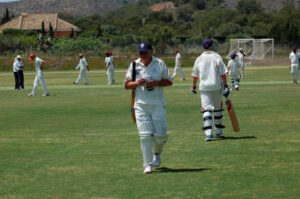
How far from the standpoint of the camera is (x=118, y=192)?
9938 mm

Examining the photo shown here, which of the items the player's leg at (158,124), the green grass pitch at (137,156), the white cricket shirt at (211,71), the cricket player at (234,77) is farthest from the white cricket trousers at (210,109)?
the cricket player at (234,77)

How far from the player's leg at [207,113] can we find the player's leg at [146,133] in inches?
157

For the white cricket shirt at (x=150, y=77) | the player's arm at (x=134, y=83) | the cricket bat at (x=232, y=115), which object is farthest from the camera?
the cricket bat at (x=232, y=115)

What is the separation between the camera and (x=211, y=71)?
15.4 m

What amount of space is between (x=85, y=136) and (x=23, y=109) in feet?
30.5

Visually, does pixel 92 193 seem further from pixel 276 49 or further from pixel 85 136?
pixel 276 49

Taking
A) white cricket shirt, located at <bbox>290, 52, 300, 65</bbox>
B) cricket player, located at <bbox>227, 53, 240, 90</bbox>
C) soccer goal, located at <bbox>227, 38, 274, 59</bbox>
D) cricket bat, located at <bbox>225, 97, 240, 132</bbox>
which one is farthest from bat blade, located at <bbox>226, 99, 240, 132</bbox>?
soccer goal, located at <bbox>227, 38, 274, 59</bbox>

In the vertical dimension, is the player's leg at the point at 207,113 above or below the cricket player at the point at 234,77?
above

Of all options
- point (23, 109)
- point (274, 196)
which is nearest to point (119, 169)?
point (274, 196)

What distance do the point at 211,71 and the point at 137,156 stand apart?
3020mm

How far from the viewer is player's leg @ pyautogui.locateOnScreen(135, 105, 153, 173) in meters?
11.4

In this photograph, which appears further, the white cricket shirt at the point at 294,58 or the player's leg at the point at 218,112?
the white cricket shirt at the point at 294,58

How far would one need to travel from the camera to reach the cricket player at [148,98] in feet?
37.3

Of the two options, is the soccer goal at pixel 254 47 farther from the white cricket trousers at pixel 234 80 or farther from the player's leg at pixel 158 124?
the player's leg at pixel 158 124
